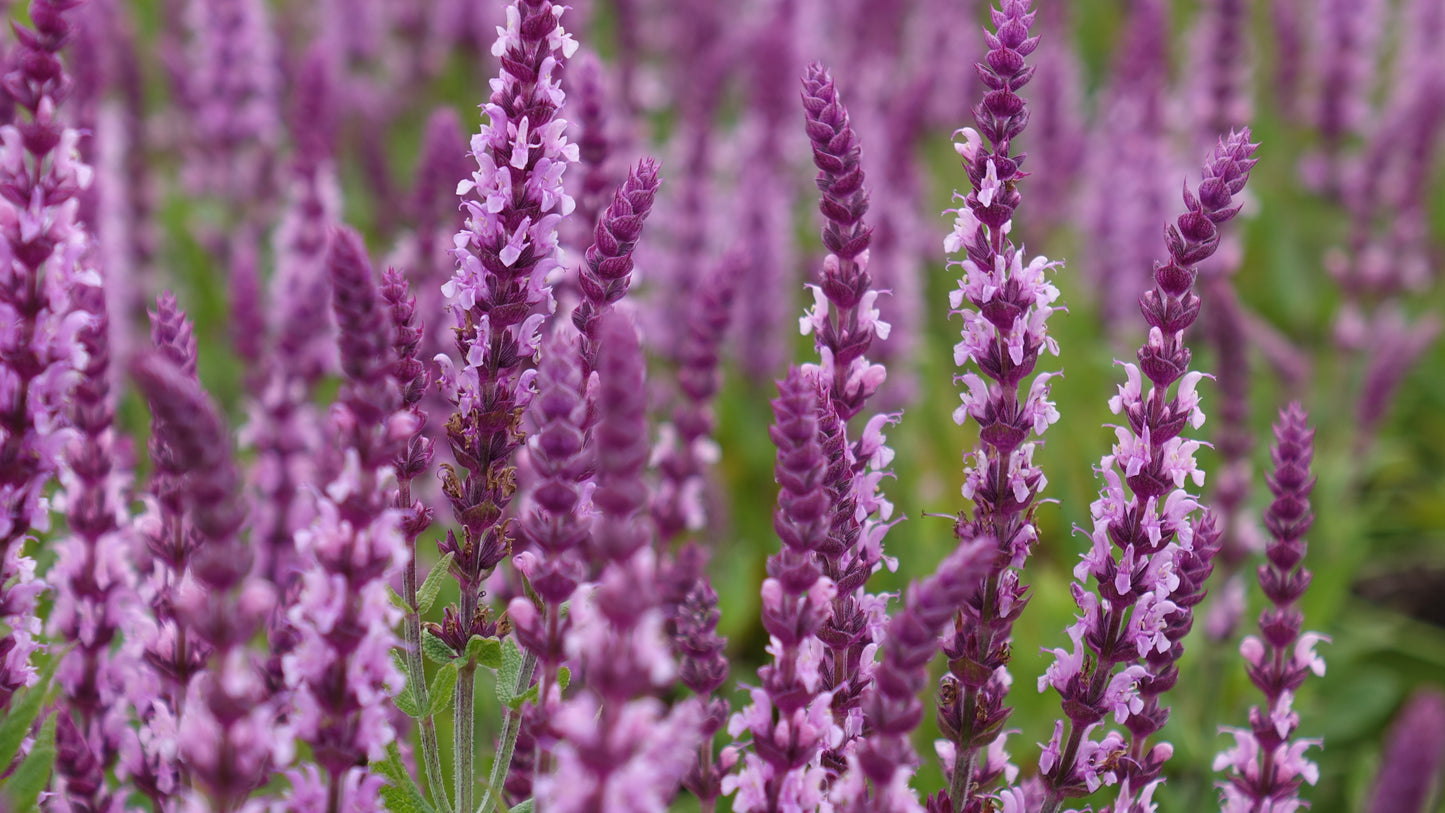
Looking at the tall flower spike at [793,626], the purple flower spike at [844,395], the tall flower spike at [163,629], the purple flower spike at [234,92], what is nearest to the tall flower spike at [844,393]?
the purple flower spike at [844,395]

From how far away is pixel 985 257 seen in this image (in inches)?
67.1

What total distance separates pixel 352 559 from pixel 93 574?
74cm

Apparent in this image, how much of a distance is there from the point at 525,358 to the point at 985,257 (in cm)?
64

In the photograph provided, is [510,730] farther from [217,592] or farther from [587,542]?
[217,592]

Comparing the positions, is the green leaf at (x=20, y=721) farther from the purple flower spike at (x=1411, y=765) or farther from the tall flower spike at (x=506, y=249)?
the purple flower spike at (x=1411, y=765)

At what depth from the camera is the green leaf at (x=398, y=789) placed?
1.70m

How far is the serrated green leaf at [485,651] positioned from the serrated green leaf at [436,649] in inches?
2.0

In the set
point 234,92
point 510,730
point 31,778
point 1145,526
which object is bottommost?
point 31,778

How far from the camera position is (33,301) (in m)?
1.62

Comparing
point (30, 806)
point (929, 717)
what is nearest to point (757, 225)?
point (929, 717)

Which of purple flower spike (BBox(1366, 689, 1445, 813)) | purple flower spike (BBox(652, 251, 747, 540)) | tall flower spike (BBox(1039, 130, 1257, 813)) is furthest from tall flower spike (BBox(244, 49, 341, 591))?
purple flower spike (BBox(1366, 689, 1445, 813))

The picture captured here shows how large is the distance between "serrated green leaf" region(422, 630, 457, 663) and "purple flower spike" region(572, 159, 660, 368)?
0.47 meters

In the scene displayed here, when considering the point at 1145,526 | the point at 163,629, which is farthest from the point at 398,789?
the point at 1145,526

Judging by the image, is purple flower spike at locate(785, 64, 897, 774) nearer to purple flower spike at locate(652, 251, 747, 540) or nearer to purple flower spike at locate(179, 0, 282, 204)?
purple flower spike at locate(652, 251, 747, 540)
